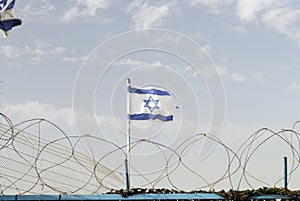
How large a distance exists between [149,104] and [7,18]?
3.86 meters

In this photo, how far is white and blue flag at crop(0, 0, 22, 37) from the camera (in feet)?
36.1

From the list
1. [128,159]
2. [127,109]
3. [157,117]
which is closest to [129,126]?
[127,109]

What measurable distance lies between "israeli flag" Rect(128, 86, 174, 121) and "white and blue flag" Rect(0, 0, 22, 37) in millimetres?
3024

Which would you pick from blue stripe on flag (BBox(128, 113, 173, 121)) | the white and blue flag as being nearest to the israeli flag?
blue stripe on flag (BBox(128, 113, 173, 121))

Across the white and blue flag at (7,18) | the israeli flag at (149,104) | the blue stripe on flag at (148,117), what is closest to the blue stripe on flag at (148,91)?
the israeli flag at (149,104)

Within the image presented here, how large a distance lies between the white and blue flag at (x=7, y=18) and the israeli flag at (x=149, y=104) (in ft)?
9.92

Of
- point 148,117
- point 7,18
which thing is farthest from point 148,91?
point 7,18

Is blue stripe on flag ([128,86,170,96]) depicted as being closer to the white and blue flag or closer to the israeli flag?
the israeli flag

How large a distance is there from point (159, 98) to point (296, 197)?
16.6 ft

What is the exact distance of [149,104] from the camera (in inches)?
520

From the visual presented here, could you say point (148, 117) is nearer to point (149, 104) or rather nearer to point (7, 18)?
point (149, 104)

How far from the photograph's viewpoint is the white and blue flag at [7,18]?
11000 mm

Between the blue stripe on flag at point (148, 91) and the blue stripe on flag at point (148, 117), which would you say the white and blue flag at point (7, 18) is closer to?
the blue stripe on flag at point (148, 91)

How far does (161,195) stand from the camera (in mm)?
8773
